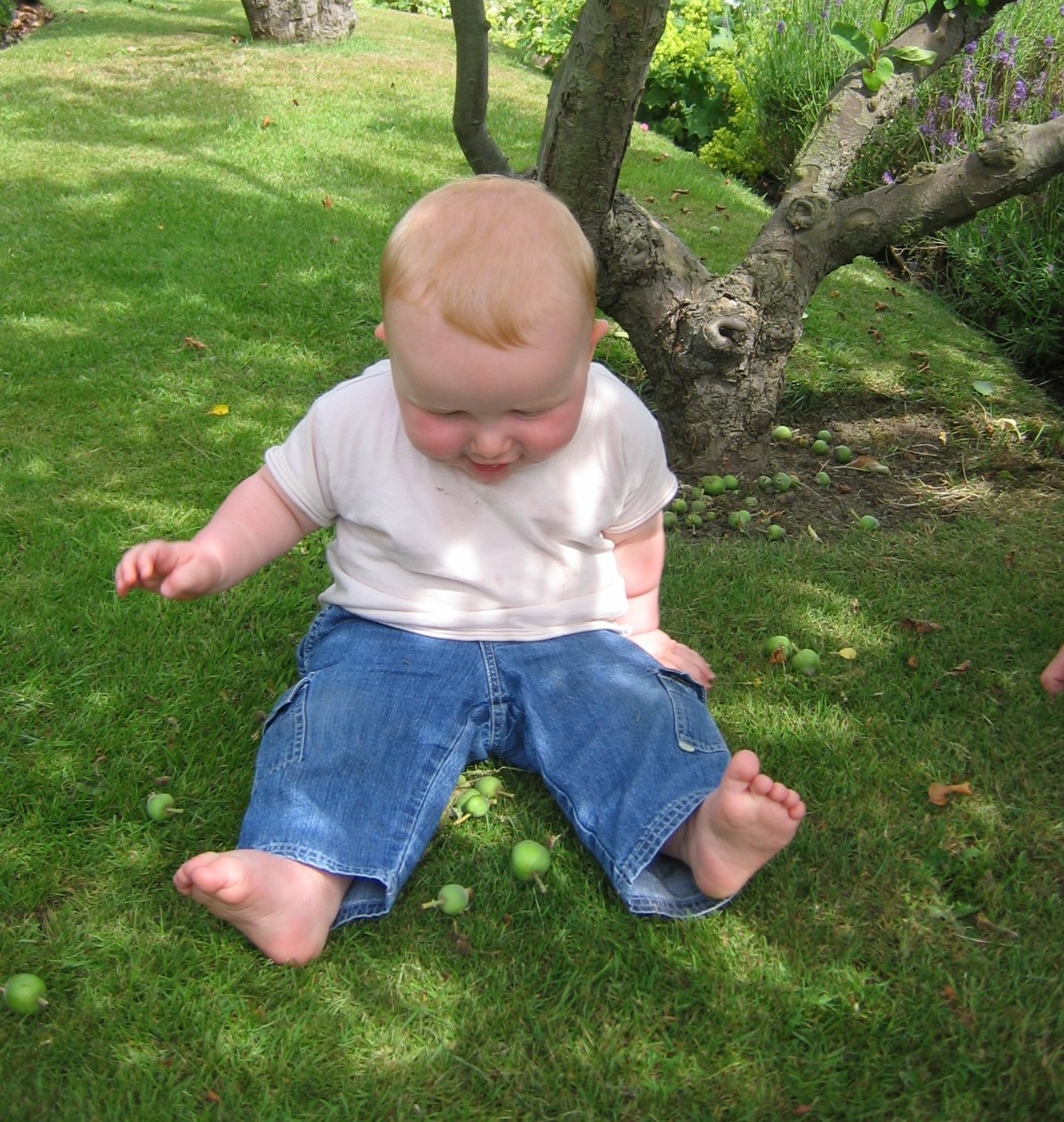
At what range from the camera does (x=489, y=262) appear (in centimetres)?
205

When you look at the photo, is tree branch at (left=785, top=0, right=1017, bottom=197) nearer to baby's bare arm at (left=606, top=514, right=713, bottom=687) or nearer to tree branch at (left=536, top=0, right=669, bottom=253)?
tree branch at (left=536, top=0, right=669, bottom=253)

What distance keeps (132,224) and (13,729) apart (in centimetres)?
440

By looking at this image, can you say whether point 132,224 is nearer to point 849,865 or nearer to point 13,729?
point 13,729

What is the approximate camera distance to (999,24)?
755 centimetres

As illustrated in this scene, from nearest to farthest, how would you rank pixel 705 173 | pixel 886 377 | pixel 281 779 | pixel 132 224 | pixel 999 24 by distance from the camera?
pixel 281 779
pixel 886 377
pixel 132 224
pixel 999 24
pixel 705 173

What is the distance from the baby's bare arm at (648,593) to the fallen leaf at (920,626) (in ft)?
2.72

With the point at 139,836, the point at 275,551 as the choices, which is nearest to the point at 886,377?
the point at 275,551

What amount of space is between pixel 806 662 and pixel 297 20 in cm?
1123

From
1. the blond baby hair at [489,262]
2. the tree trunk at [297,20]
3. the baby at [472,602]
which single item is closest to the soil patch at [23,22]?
the tree trunk at [297,20]

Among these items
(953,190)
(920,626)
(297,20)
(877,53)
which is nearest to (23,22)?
(297,20)

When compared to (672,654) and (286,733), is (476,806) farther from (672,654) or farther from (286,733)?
(672,654)

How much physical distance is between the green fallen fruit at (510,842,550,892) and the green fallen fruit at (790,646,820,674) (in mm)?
1066

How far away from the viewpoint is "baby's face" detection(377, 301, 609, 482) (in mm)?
2053

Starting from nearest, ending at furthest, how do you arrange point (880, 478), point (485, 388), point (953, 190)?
point (485, 388)
point (953, 190)
point (880, 478)
